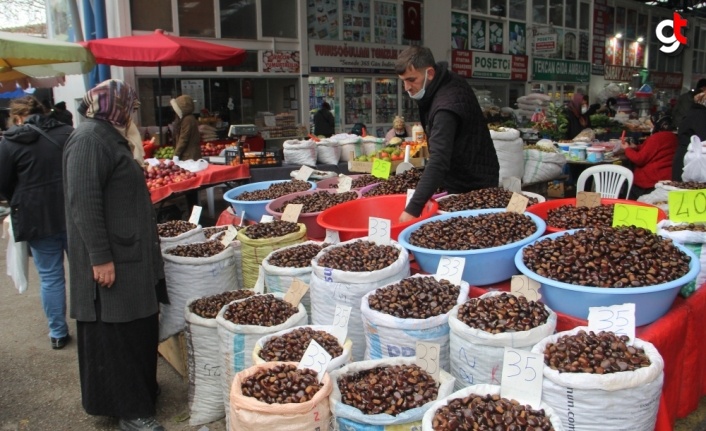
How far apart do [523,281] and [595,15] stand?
796 inches

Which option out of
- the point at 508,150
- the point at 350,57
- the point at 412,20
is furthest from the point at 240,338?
the point at 412,20

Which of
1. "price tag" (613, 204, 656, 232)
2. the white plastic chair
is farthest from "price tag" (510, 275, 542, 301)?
the white plastic chair

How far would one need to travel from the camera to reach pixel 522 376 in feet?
5.34

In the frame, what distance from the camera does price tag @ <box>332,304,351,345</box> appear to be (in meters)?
2.19

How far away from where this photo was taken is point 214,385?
277 cm

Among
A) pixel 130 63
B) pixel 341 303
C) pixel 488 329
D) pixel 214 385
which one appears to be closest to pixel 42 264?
pixel 214 385

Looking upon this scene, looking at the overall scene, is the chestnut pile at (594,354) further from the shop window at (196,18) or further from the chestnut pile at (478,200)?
the shop window at (196,18)

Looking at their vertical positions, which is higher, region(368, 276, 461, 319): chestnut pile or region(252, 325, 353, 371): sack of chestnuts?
region(368, 276, 461, 319): chestnut pile

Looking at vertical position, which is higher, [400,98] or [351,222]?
[400,98]

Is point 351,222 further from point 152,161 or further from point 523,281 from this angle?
point 152,161

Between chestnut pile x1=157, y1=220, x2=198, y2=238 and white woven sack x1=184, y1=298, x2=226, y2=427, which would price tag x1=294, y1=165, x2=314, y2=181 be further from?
white woven sack x1=184, y1=298, x2=226, y2=427

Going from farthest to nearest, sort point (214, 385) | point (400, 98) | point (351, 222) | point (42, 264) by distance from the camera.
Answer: point (400, 98) → point (42, 264) → point (351, 222) → point (214, 385)

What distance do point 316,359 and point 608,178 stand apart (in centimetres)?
494

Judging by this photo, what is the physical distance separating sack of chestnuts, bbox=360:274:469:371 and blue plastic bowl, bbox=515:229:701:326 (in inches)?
12.6
